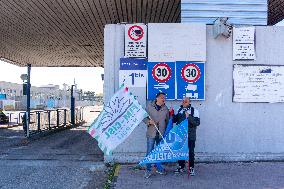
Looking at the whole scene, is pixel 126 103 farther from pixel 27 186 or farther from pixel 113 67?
pixel 27 186

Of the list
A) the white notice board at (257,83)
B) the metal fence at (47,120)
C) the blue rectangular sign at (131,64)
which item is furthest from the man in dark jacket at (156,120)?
the metal fence at (47,120)

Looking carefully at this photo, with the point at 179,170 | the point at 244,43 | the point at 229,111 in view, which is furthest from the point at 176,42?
the point at 179,170

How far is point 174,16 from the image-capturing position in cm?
1421

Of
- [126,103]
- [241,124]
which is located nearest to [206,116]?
[241,124]

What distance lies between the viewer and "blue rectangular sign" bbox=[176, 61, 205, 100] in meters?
9.06

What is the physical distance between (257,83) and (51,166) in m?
5.67

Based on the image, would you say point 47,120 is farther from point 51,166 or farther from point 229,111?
point 229,111

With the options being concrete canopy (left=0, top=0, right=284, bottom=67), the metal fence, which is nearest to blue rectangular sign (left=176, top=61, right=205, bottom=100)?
concrete canopy (left=0, top=0, right=284, bottom=67)

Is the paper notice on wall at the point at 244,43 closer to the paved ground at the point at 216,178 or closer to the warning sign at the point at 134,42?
the warning sign at the point at 134,42

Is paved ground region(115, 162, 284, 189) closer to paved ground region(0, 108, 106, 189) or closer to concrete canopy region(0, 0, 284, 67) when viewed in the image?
paved ground region(0, 108, 106, 189)

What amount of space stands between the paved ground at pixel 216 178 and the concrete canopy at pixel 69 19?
20.3ft

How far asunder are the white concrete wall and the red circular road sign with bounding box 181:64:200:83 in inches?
12.0

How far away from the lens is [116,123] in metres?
7.89

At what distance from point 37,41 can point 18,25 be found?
338 centimetres
